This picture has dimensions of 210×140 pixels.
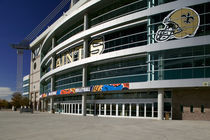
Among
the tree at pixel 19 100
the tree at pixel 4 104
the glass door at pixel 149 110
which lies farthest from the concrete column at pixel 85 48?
the tree at pixel 4 104

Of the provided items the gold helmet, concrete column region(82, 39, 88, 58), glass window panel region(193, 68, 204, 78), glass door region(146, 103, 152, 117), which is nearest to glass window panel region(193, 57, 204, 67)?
glass window panel region(193, 68, 204, 78)

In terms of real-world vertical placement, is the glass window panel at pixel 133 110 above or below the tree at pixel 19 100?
above

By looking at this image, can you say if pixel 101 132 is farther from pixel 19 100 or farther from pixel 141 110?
pixel 19 100

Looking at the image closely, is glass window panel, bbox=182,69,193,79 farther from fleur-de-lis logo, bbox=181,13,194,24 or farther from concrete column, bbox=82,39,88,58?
concrete column, bbox=82,39,88,58

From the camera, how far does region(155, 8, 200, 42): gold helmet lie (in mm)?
23641

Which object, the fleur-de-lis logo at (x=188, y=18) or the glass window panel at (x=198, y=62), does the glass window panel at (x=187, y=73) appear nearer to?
the glass window panel at (x=198, y=62)

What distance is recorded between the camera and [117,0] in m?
32.0

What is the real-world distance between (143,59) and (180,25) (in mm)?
6410

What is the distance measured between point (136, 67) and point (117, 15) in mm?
8815

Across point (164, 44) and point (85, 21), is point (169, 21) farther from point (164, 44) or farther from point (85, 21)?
point (85, 21)

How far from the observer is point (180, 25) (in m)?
24.4

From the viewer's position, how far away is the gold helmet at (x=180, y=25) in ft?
77.6

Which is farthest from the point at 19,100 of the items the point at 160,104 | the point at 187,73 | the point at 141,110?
the point at 187,73

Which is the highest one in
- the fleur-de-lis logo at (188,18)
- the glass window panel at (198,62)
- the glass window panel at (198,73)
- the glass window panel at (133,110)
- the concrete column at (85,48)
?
the fleur-de-lis logo at (188,18)
